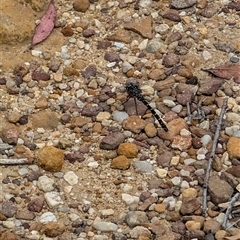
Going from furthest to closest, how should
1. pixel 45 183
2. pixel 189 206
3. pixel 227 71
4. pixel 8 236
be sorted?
pixel 227 71 < pixel 45 183 < pixel 189 206 < pixel 8 236

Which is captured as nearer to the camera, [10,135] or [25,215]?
[25,215]

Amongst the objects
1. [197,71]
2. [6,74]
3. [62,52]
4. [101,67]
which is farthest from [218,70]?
[6,74]

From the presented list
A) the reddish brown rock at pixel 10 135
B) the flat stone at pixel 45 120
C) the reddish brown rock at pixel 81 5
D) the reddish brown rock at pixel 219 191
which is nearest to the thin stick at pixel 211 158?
the reddish brown rock at pixel 219 191

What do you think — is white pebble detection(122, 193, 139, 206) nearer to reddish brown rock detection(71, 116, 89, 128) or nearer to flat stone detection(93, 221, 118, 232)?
flat stone detection(93, 221, 118, 232)

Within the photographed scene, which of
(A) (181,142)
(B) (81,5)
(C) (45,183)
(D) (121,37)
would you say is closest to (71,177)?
(C) (45,183)

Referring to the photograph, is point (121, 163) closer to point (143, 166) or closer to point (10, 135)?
point (143, 166)

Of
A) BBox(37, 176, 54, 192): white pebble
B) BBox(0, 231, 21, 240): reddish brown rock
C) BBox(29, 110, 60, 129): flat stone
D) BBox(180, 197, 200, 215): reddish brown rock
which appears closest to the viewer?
BBox(0, 231, 21, 240): reddish brown rock

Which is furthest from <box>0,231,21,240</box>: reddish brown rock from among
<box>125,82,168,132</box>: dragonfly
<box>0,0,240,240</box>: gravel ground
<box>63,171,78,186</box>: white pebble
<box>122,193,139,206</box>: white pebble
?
<box>125,82,168,132</box>: dragonfly
